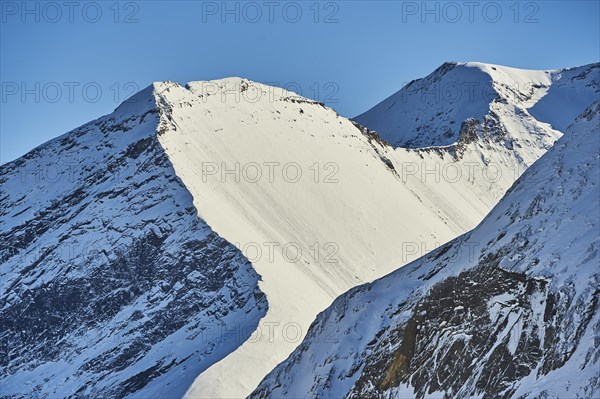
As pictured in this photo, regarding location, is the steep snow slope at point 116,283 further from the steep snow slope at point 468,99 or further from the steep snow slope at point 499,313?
the steep snow slope at point 468,99

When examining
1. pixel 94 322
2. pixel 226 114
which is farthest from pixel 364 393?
pixel 226 114

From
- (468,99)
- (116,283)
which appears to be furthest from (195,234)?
(468,99)

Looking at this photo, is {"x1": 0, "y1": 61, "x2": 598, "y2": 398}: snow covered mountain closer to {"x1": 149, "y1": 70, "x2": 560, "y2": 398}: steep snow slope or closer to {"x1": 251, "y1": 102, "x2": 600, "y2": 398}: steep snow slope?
{"x1": 149, "y1": 70, "x2": 560, "y2": 398}: steep snow slope

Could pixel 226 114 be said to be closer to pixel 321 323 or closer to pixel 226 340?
pixel 226 340

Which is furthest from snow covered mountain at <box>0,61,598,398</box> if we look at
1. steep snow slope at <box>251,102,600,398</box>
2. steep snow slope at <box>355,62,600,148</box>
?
steep snow slope at <box>355,62,600,148</box>

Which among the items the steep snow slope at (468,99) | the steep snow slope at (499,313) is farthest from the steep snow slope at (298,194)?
the steep snow slope at (499,313)

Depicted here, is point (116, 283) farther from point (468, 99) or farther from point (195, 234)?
point (468, 99)
